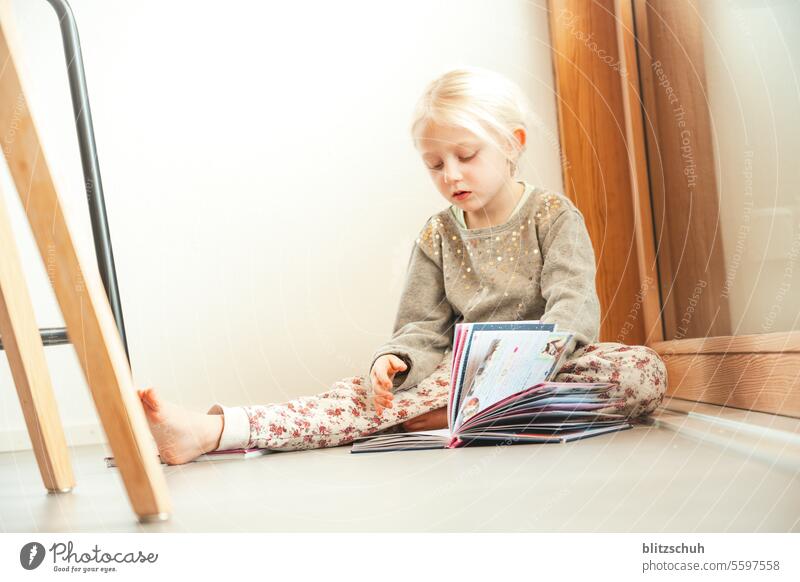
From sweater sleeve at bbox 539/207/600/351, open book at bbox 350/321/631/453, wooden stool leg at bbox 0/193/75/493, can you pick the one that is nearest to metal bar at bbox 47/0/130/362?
wooden stool leg at bbox 0/193/75/493

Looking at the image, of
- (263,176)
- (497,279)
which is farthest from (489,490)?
(263,176)

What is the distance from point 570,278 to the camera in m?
0.78

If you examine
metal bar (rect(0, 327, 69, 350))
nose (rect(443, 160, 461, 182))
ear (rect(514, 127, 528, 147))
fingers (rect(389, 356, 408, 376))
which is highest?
ear (rect(514, 127, 528, 147))

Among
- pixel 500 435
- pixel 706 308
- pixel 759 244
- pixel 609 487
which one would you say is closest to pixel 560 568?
pixel 609 487

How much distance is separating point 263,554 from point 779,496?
0.85 feet

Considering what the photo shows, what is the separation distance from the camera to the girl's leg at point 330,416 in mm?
709

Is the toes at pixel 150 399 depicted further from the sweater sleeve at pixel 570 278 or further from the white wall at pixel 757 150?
the white wall at pixel 757 150

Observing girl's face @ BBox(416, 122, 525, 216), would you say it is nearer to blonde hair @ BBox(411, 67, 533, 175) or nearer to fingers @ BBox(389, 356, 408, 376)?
blonde hair @ BBox(411, 67, 533, 175)
